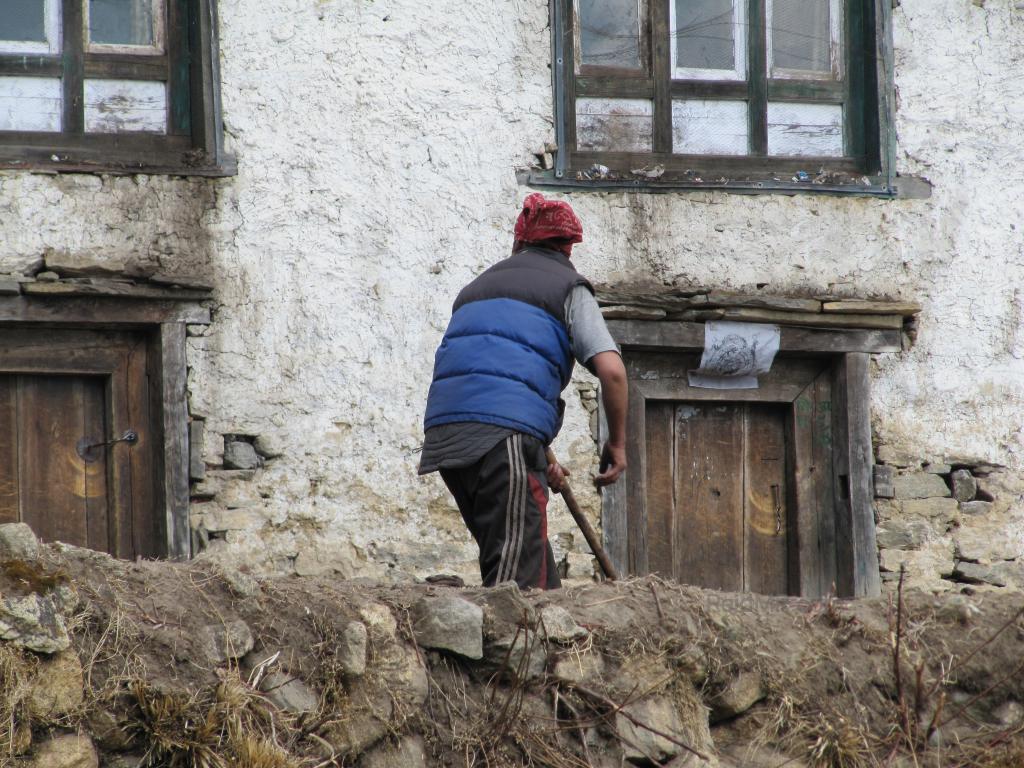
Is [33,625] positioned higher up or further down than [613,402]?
further down

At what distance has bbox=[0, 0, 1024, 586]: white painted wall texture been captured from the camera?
6742 millimetres

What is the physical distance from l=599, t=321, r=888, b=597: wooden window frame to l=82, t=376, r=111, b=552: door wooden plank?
7.79 ft

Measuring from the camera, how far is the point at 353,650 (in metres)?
4.10

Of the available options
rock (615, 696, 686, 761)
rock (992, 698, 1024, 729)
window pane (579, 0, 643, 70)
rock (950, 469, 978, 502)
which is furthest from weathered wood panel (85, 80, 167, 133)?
rock (992, 698, 1024, 729)

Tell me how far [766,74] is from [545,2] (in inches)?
48.7

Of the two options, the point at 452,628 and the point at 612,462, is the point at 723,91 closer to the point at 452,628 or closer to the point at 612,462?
the point at 612,462

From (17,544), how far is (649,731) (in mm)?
1938

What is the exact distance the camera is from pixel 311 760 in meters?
3.90

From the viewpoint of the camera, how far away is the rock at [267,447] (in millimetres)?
6734

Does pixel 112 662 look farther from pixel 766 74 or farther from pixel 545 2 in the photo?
pixel 766 74

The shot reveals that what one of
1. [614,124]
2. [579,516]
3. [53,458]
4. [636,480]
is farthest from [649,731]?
[614,124]

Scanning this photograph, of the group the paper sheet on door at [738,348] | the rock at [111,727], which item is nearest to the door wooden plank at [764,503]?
the paper sheet on door at [738,348]

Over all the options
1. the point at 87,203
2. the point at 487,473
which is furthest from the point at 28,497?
the point at 487,473

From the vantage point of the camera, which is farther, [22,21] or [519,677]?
[22,21]
